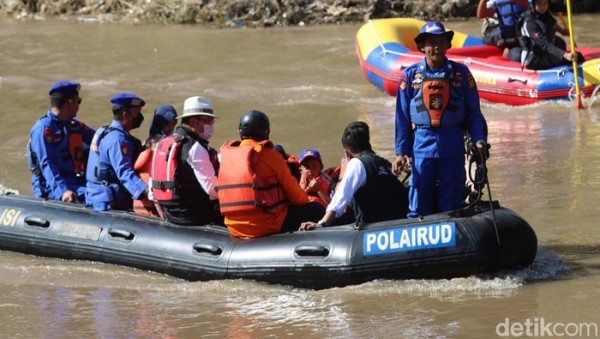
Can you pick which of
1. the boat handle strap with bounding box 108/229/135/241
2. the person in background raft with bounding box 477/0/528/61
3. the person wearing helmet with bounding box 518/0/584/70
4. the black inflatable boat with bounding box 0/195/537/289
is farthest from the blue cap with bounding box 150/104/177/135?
the person in background raft with bounding box 477/0/528/61

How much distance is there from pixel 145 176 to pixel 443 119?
2.11 meters

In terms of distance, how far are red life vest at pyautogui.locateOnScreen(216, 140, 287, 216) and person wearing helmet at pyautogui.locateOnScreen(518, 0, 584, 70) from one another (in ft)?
18.7

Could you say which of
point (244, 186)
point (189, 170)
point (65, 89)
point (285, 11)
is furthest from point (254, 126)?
point (285, 11)

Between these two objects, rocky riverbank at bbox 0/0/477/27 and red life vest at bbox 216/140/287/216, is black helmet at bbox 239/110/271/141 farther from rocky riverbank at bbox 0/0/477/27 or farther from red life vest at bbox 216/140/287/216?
rocky riverbank at bbox 0/0/477/27

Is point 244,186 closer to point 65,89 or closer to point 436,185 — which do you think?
point 436,185

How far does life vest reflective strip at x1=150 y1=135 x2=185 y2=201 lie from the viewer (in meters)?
7.09

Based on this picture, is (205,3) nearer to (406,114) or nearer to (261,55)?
(261,55)

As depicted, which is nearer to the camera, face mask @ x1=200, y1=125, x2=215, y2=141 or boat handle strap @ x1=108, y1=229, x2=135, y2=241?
face mask @ x1=200, y1=125, x2=215, y2=141

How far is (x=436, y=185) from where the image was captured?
682cm

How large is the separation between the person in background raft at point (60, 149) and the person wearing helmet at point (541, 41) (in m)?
5.26

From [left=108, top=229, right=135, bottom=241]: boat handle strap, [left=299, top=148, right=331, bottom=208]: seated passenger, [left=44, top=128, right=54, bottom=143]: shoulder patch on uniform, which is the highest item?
[left=44, top=128, right=54, bottom=143]: shoulder patch on uniform

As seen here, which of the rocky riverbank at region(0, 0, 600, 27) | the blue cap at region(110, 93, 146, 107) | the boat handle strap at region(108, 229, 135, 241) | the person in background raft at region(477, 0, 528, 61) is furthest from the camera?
the rocky riverbank at region(0, 0, 600, 27)

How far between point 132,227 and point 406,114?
1.95m

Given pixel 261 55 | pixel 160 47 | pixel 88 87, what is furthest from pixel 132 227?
pixel 160 47
